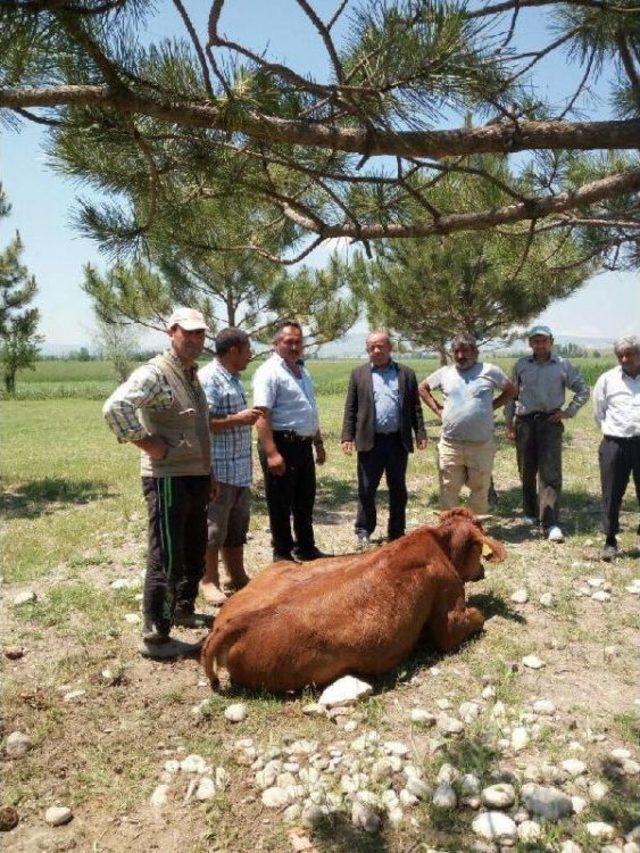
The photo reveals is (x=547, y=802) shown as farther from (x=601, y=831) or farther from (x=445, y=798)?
(x=445, y=798)

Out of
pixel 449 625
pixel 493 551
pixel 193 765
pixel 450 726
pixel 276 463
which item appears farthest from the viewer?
pixel 276 463

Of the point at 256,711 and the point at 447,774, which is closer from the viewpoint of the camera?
the point at 447,774

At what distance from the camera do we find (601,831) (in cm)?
234

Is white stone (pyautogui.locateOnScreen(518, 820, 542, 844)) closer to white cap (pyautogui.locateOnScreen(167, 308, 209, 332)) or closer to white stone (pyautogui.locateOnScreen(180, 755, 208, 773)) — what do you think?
white stone (pyautogui.locateOnScreen(180, 755, 208, 773))

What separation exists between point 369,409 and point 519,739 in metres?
3.21

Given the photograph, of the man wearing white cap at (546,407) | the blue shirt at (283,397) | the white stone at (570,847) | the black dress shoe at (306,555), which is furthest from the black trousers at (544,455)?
the white stone at (570,847)

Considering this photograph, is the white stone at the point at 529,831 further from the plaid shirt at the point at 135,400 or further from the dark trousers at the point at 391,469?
the dark trousers at the point at 391,469

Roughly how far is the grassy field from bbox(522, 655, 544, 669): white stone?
4 cm

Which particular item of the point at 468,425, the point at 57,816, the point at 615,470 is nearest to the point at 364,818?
the point at 57,816

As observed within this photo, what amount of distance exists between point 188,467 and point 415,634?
1555mm

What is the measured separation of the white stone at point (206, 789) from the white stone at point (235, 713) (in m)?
0.45

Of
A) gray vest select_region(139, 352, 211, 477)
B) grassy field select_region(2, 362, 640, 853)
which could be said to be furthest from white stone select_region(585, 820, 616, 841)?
gray vest select_region(139, 352, 211, 477)

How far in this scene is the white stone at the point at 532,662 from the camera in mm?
3607

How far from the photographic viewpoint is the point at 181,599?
Result: 164 inches
